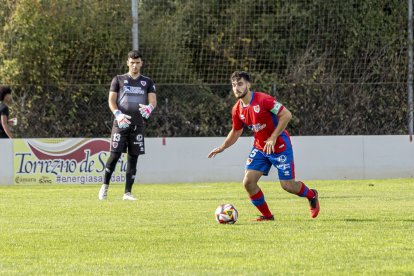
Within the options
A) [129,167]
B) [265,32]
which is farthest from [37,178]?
[265,32]

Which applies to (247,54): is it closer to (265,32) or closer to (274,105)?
(265,32)

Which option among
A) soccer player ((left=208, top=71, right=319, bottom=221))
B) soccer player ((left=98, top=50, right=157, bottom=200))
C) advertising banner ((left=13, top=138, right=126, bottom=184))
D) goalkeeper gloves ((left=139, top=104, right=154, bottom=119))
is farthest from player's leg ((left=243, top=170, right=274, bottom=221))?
advertising banner ((left=13, top=138, right=126, bottom=184))

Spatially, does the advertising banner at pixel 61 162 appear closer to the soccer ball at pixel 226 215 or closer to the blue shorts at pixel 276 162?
the blue shorts at pixel 276 162

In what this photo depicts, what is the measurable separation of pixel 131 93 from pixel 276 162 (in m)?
4.48

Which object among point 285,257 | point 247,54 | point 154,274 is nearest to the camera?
point 154,274

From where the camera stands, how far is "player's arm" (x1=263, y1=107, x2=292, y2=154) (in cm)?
1155

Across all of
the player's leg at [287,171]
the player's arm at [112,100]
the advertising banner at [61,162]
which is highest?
the player's arm at [112,100]

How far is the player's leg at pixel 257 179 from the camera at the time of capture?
11.9m

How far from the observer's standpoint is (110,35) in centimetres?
2416

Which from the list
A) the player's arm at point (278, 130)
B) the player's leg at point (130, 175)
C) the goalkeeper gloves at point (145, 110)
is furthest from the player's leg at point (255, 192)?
the player's leg at point (130, 175)

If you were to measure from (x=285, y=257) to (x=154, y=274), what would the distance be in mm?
1267

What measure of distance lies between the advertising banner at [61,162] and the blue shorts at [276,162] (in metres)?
9.63

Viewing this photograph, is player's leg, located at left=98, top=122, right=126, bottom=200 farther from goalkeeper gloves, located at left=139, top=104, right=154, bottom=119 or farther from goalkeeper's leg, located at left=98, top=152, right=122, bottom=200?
goalkeeper gloves, located at left=139, top=104, right=154, bottom=119

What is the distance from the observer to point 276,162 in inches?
473
